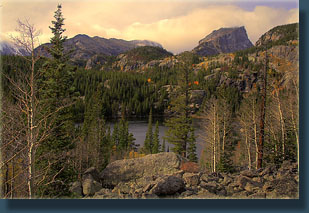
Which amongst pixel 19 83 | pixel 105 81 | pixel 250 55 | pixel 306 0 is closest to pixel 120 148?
pixel 19 83

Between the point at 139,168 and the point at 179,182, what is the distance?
754cm

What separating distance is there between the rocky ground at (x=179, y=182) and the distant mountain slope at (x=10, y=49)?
539 centimetres

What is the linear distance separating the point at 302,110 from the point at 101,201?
579 cm

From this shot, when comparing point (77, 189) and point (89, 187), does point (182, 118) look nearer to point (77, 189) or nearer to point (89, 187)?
point (89, 187)

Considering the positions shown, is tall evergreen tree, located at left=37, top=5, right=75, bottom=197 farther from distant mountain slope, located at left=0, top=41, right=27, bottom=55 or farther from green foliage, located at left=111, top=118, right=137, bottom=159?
green foliage, located at left=111, top=118, right=137, bottom=159

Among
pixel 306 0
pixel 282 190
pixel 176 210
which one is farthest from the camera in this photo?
pixel 282 190

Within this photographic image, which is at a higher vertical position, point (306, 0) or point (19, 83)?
point (306, 0)

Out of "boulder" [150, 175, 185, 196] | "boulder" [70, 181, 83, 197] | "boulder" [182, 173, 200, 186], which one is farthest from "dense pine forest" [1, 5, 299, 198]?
"boulder" [182, 173, 200, 186]

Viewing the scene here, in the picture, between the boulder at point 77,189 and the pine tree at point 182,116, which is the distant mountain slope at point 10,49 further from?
the pine tree at point 182,116

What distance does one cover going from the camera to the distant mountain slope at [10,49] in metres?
7.35

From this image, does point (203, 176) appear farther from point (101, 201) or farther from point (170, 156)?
point (101, 201)

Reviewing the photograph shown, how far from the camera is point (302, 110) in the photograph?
6023 mm

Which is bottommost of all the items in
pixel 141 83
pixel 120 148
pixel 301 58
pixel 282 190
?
pixel 120 148

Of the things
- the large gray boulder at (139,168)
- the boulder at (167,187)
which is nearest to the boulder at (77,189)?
the large gray boulder at (139,168)
